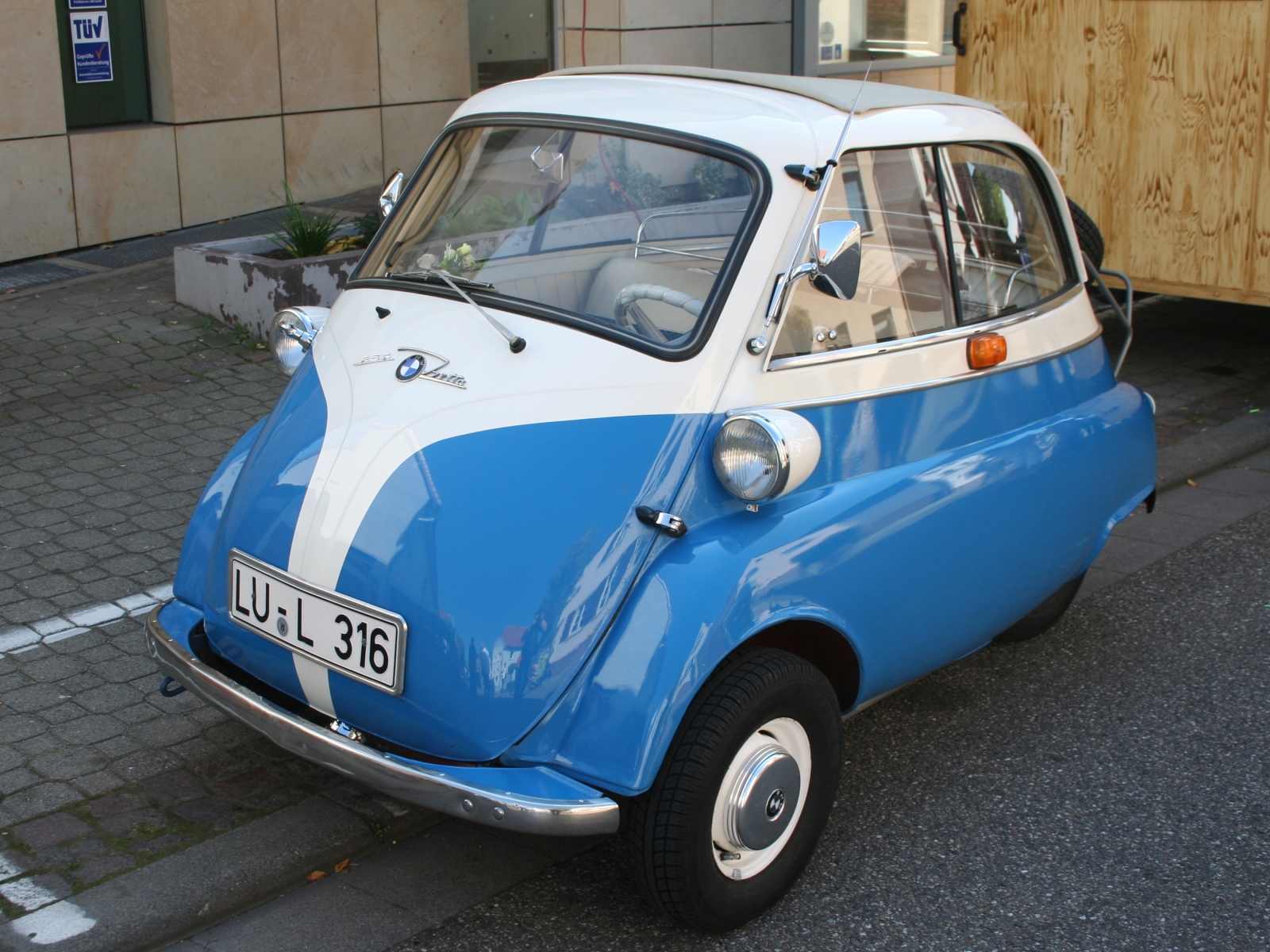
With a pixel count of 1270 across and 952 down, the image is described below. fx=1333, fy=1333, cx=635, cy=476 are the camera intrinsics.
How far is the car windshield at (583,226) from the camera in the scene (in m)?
3.35

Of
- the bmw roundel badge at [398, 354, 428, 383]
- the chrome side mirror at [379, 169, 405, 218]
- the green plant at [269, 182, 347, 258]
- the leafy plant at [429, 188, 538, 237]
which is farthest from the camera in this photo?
the green plant at [269, 182, 347, 258]

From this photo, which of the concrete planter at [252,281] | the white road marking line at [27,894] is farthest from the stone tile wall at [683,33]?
the white road marking line at [27,894]

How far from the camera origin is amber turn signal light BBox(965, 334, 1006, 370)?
3.68 meters

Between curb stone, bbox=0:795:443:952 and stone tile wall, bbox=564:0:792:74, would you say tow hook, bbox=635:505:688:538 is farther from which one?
stone tile wall, bbox=564:0:792:74

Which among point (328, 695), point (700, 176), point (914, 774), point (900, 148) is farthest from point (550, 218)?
point (914, 774)

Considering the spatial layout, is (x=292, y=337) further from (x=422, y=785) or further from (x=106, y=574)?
(x=422, y=785)

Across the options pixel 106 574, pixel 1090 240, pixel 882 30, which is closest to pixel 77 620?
pixel 106 574

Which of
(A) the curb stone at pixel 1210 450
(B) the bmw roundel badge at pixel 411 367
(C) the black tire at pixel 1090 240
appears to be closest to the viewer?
(B) the bmw roundel badge at pixel 411 367

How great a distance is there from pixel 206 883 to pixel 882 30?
11.0 metres

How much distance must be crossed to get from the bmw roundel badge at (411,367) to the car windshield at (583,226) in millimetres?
291

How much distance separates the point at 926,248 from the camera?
3.68 metres

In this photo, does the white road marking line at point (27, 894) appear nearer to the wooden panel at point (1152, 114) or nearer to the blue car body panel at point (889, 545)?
the blue car body panel at point (889, 545)

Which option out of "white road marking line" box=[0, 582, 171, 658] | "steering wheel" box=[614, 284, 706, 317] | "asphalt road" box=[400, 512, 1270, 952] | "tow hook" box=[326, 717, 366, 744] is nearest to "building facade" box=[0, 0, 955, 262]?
"white road marking line" box=[0, 582, 171, 658]

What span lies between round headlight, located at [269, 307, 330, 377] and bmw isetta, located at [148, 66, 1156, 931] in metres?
0.01
